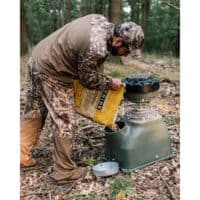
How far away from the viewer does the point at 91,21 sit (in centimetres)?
250

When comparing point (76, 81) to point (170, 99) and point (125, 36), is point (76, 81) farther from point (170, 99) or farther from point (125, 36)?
point (170, 99)

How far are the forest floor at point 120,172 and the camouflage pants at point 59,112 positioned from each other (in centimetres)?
10

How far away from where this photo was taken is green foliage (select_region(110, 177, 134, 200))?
2533mm

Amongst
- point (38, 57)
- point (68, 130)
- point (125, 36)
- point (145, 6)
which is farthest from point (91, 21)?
point (145, 6)

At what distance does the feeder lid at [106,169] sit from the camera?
2676 mm

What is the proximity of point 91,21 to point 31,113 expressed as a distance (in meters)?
0.63

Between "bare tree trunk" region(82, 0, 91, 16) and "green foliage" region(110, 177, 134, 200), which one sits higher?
"bare tree trunk" region(82, 0, 91, 16)

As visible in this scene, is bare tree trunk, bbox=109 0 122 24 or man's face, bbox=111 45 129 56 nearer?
man's face, bbox=111 45 129 56

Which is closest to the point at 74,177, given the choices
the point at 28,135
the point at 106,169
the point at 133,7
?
the point at 106,169

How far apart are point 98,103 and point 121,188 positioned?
0.47 metres

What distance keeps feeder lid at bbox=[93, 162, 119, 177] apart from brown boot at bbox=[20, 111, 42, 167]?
14.2 inches

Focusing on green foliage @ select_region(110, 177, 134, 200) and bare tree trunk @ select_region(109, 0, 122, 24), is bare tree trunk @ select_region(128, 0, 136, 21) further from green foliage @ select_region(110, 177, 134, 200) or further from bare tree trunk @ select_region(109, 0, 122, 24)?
green foliage @ select_region(110, 177, 134, 200)

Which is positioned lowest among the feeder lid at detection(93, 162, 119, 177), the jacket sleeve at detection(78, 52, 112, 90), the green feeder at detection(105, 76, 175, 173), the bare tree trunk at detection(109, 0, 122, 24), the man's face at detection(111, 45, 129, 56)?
the feeder lid at detection(93, 162, 119, 177)

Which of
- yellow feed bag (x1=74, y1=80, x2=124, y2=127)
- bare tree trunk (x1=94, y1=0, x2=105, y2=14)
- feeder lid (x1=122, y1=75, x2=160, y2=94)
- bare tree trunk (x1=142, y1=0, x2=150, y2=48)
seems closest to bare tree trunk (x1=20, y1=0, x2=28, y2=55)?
yellow feed bag (x1=74, y1=80, x2=124, y2=127)
